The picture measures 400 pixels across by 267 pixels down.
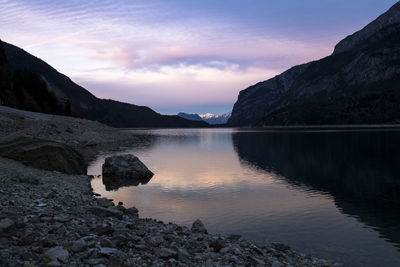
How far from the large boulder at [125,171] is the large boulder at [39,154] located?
3.13m

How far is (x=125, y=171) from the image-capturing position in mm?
35188

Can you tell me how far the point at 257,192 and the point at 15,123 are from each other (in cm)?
5422

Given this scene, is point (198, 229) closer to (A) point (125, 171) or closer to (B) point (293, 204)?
(B) point (293, 204)

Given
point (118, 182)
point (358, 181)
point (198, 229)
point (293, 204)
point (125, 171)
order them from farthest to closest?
point (125, 171) → point (358, 181) → point (118, 182) → point (293, 204) → point (198, 229)

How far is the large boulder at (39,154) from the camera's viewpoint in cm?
2965

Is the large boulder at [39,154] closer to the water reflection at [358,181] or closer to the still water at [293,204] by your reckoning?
the still water at [293,204]

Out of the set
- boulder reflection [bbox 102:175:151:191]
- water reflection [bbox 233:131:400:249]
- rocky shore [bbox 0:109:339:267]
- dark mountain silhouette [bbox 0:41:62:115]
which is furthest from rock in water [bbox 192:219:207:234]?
dark mountain silhouette [bbox 0:41:62:115]

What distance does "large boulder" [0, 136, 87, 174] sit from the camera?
29653 mm

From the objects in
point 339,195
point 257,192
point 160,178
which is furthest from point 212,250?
point 160,178

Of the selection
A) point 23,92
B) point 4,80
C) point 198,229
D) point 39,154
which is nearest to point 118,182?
point 39,154

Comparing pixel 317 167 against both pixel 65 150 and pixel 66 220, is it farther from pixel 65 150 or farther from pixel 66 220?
pixel 66 220

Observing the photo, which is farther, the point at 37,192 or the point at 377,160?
the point at 377,160

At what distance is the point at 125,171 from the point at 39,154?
8.85 m

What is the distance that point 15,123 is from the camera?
62.2 meters
